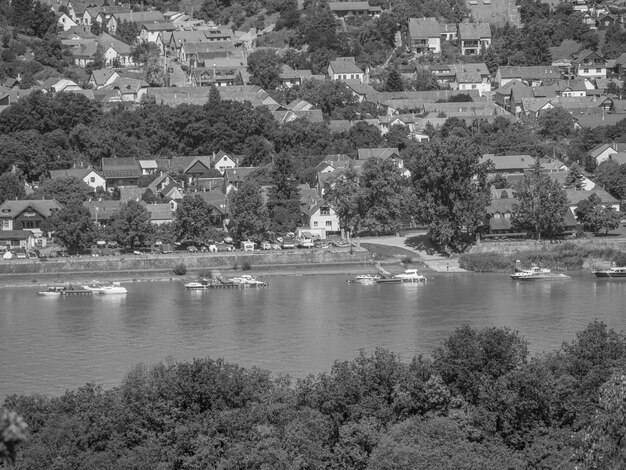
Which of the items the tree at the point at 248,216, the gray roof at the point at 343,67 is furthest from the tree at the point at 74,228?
the gray roof at the point at 343,67

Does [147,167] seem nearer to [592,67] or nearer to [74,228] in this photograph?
[74,228]

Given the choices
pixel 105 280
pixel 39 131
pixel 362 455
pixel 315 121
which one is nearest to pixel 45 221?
pixel 105 280

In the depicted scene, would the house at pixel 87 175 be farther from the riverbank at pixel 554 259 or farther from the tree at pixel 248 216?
the riverbank at pixel 554 259

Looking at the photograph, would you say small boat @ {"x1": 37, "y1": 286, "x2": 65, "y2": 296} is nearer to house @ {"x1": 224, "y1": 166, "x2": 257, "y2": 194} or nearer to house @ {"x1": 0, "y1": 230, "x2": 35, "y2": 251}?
house @ {"x1": 0, "y1": 230, "x2": 35, "y2": 251}

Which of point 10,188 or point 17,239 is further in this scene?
point 10,188

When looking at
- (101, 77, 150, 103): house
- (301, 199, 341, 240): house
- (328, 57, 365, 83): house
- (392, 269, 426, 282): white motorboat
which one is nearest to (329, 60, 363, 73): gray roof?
(328, 57, 365, 83): house

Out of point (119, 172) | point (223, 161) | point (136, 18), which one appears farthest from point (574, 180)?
point (136, 18)
